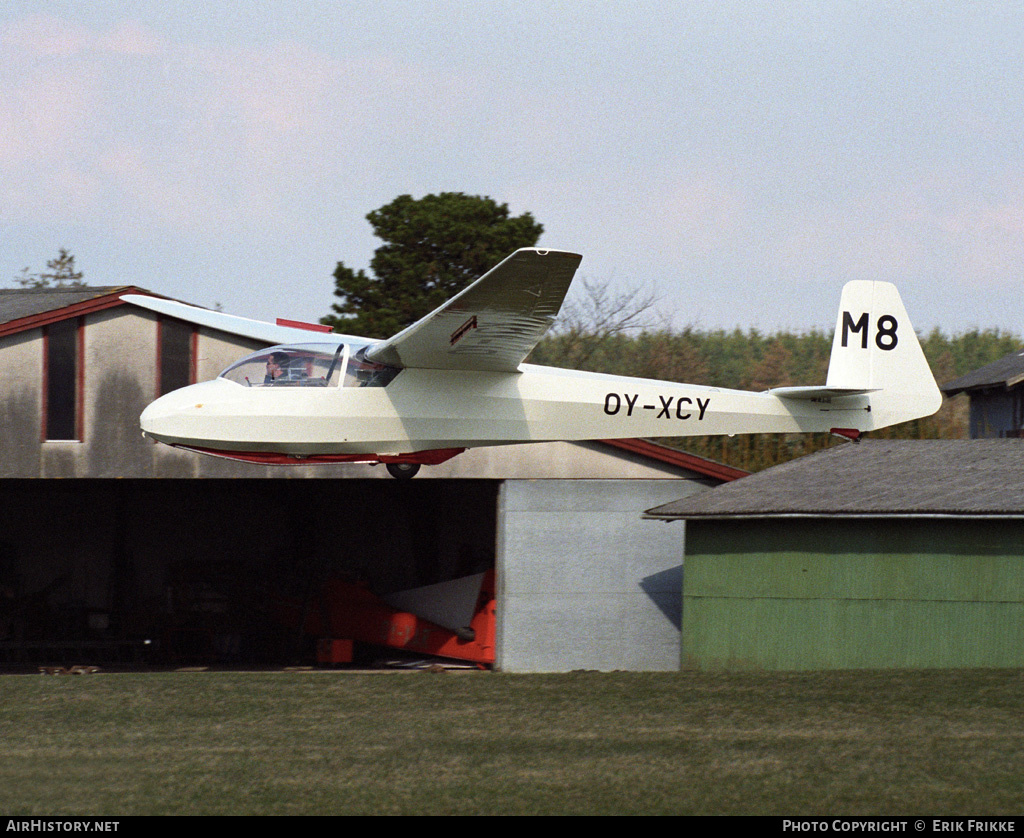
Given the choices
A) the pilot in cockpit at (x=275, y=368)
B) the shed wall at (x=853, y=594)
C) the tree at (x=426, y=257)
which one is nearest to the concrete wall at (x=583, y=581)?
the shed wall at (x=853, y=594)

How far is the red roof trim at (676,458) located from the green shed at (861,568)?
3.37ft

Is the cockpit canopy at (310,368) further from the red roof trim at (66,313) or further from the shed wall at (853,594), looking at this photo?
the shed wall at (853,594)

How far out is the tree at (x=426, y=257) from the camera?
43.0 m

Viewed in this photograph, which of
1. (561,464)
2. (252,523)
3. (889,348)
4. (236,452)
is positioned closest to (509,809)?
(236,452)

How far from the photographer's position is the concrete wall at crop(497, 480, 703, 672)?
851 inches

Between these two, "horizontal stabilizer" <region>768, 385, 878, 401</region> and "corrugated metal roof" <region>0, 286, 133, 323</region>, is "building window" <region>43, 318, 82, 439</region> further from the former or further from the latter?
"horizontal stabilizer" <region>768, 385, 878, 401</region>

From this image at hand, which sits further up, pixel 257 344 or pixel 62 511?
pixel 257 344

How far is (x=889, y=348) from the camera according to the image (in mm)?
15555

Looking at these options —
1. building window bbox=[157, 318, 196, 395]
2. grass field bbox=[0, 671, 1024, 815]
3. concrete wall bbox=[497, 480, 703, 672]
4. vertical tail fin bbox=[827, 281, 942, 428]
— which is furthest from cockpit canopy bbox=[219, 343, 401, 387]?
concrete wall bbox=[497, 480, 703, 672]

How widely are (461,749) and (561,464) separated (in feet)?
30.3

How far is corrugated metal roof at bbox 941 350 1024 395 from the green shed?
29.4 feet

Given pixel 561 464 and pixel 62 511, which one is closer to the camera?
pixel 561 464

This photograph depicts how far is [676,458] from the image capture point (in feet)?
73.9
